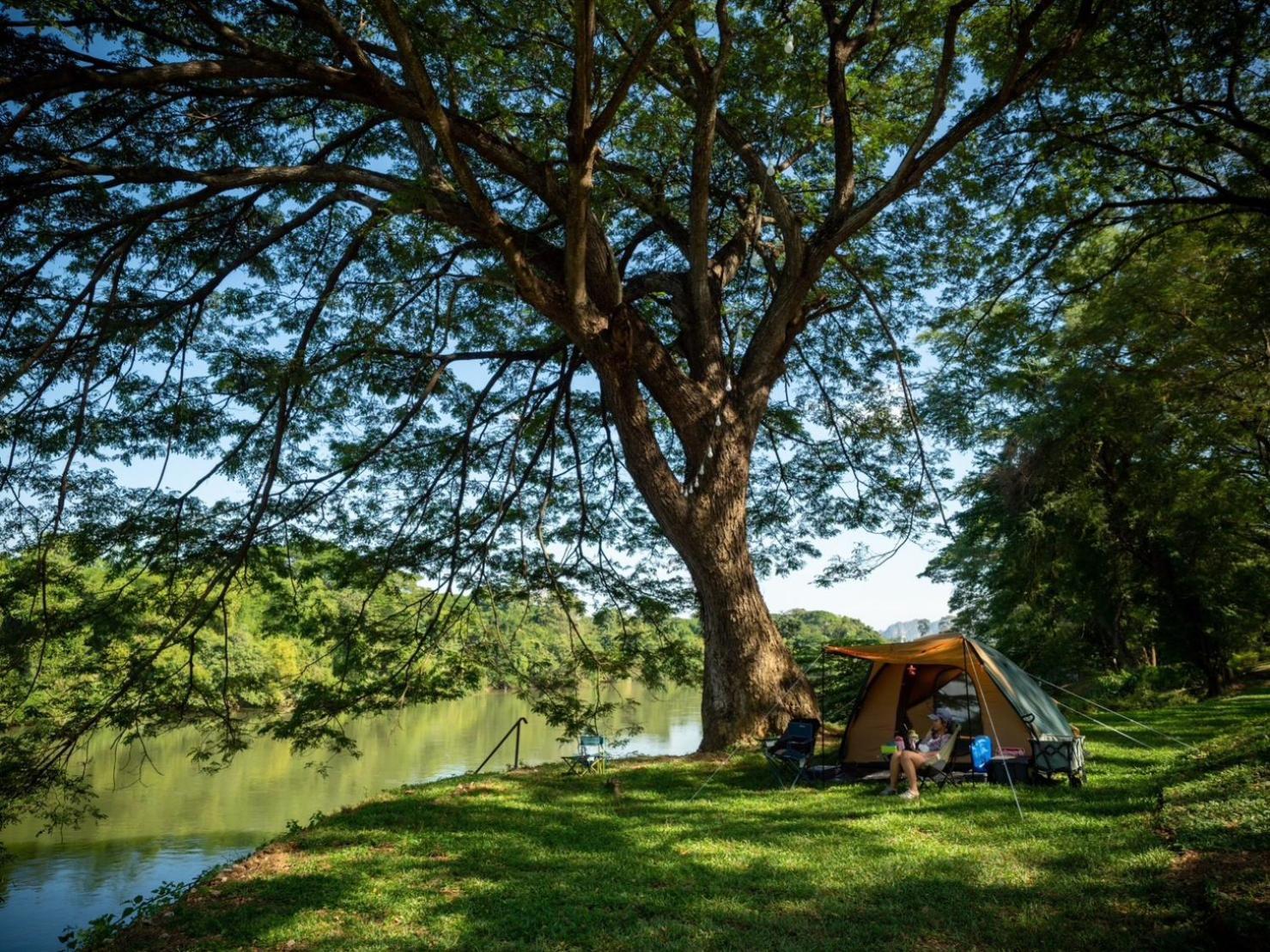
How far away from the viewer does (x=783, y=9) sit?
826cm

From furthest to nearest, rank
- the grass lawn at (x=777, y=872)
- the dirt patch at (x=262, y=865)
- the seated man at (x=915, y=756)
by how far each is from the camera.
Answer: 1. the seated man at (x=915, y=756)
2. the dirt patch at (x=262, y=865)
3. the grass lawn at (x=777, y=872)

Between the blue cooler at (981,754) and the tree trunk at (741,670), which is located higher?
the tree trunk at (741,670)

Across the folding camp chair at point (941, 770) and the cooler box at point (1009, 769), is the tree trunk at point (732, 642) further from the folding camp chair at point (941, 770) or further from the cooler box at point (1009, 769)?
the cooler box at point (1009, 769)

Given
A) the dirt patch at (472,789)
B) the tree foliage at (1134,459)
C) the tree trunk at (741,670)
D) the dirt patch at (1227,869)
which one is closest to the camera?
the dirt patch at (1227,869)

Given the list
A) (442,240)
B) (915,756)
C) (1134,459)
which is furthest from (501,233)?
(1134,459)

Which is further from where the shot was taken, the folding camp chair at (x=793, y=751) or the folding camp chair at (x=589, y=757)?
the folding camp chair at (x=589, y=757)

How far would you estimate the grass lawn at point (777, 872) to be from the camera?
3719 mm

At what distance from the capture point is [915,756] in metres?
6.81

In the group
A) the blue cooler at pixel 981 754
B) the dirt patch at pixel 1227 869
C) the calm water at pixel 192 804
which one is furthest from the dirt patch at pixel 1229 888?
the calm water at pixel 192 804

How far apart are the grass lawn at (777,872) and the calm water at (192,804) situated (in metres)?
2.59

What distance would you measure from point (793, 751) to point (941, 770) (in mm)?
1308

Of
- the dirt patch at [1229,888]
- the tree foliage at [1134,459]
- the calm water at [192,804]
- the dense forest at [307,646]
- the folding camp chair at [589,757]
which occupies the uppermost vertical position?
the tree foliage at [1134,459]

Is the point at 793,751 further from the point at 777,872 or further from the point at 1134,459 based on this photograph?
the point at 1134,459

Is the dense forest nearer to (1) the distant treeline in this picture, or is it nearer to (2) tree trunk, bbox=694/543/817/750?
(1) the distant treeline
